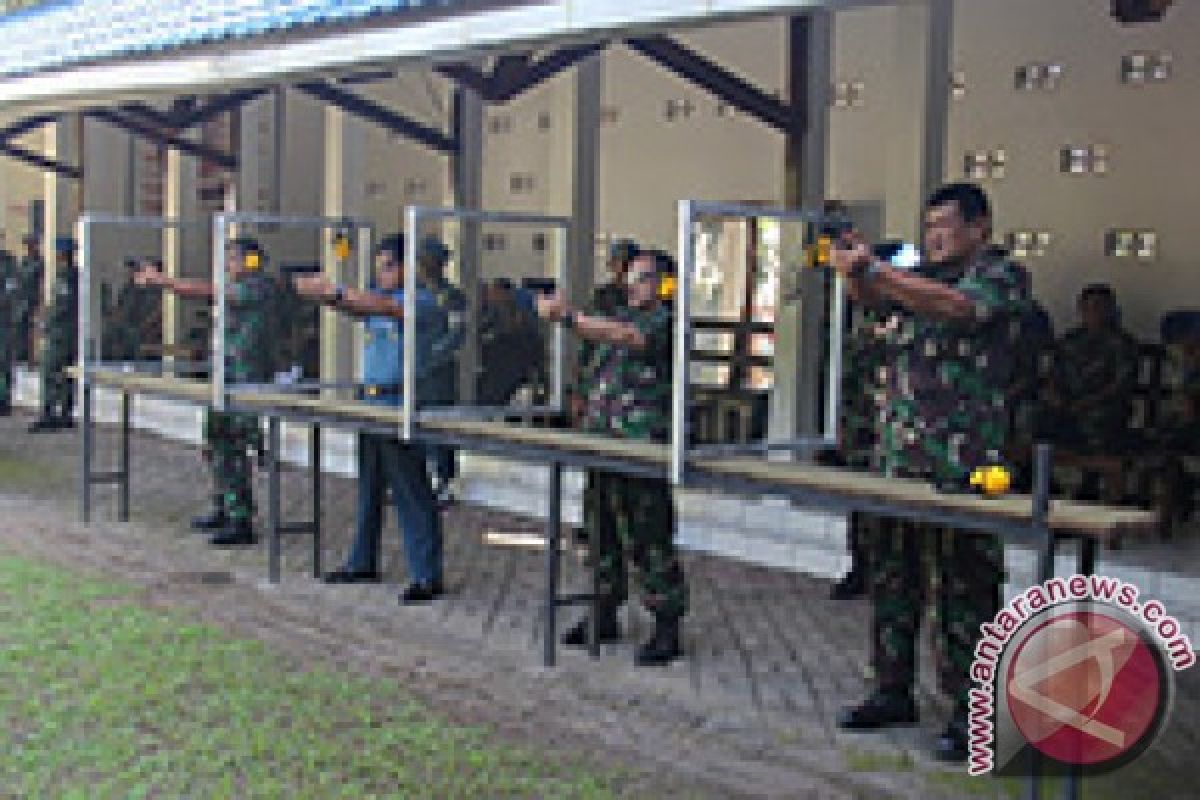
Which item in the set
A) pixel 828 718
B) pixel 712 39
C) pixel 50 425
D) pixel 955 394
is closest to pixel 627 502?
pixel 828 718

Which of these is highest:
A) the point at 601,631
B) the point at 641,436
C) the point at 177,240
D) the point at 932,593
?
the point at 177,240

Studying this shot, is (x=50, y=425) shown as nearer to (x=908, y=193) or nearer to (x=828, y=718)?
(x=908, y=193)

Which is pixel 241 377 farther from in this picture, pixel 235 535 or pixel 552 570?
pixel 552 570

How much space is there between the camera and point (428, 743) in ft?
15.3

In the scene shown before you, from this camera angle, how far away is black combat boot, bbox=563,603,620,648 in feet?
19.5

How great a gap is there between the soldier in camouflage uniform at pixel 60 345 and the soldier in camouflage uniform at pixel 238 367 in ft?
15.7

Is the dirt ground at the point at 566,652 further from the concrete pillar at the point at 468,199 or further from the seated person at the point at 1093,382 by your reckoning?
the seated person at the point at 1093,382

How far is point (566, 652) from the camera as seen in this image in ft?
19.3

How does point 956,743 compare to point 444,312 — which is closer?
point 956,743

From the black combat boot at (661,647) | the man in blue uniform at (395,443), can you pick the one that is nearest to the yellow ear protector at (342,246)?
the man in blue uniform at (395,443)

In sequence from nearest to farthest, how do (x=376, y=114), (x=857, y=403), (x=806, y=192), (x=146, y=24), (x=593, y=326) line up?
(x=593, y=326) < (x=857, y=403) < (x=806, y=192) < (x=146, y=24) < (x=376, y=114)

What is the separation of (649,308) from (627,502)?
30.3 inches

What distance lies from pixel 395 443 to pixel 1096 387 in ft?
11.5

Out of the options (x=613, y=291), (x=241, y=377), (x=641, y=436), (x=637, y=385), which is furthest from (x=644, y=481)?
(x=241, y=377)
